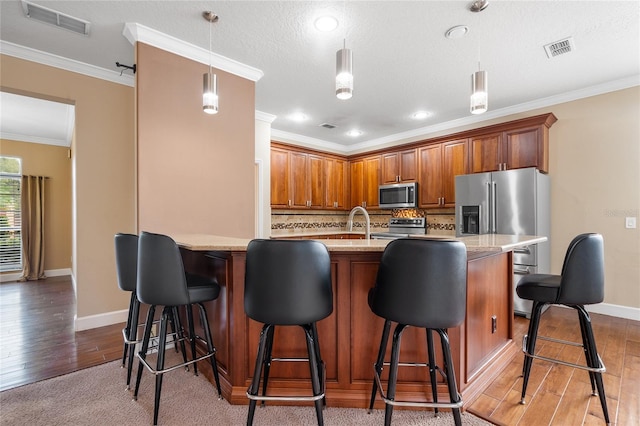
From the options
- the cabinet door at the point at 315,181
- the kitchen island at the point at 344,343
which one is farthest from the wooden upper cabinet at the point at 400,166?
the kitchen island at the point at 344,343

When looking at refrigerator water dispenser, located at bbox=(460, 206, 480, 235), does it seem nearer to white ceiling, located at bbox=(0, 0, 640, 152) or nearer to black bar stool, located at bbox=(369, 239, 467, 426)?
white ceiling, located at bbox=(0, 0, 640, 152)

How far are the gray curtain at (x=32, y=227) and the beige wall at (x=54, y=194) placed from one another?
144 millimetres

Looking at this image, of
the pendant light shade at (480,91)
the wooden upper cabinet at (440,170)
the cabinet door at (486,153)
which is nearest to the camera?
the pendant light shade at (480,91)

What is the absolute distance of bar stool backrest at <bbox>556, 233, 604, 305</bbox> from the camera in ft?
5.81

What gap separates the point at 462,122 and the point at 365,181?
2018 millimetres

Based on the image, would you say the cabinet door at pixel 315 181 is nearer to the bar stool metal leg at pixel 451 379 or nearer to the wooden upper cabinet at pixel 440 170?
the wooden upper cabinet at pixel 440 170

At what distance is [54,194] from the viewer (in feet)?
20.4

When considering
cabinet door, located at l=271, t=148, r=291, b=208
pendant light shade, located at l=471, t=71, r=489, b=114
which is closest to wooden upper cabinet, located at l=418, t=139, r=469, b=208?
cabinet door, located at l=271, t=148, r=291, b=208

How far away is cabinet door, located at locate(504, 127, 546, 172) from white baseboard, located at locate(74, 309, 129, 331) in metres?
5.20

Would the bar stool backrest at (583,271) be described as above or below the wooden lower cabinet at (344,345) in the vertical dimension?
above

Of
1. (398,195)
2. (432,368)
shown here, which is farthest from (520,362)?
(398,195)

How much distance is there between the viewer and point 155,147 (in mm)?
2721

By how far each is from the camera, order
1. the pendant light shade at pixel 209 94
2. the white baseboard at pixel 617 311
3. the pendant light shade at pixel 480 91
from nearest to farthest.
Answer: the pendant light shade at pixel 480 91 < the pendant light shade at pixel 209 94 < the white baseboard at pixel 617 311

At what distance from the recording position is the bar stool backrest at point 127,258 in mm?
2287
